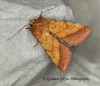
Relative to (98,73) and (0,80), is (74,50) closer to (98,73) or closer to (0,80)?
(98,73)

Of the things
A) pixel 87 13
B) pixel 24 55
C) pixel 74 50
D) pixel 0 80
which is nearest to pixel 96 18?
pixel 87 13

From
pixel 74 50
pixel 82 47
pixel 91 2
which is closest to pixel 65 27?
pixel 74 50

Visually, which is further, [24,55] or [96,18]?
[96,18]

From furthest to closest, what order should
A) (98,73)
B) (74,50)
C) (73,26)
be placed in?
(98,73), (74,50), (73,26)

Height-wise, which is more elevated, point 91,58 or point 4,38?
point 4,38

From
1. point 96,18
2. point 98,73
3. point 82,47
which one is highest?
point 96,18

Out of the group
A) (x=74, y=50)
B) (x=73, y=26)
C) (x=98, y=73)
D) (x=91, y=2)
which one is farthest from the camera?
(x=91, y=2)

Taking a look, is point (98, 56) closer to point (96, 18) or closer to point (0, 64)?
point (96, 18)
